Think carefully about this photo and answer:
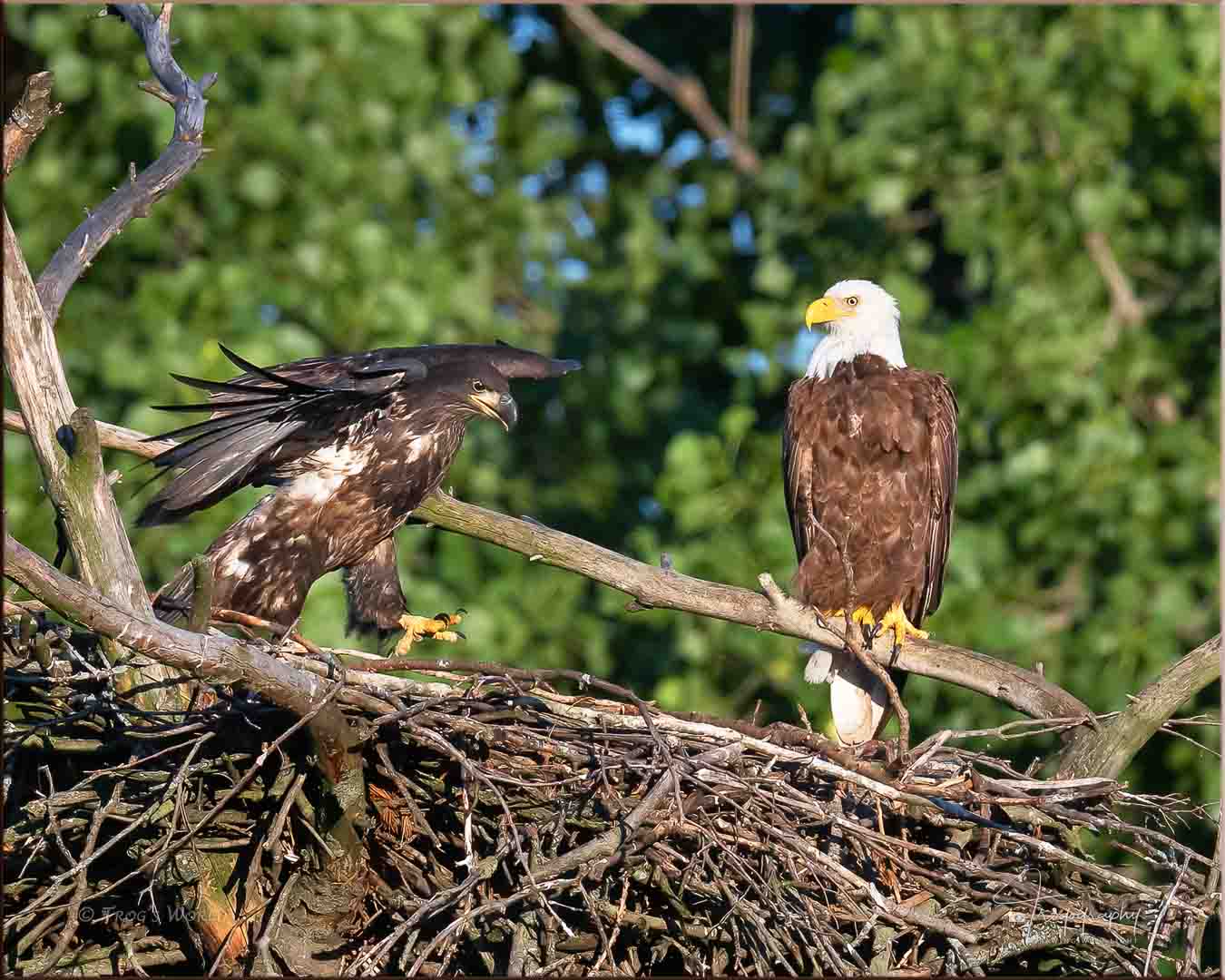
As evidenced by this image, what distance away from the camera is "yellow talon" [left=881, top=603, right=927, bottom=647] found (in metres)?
5.01

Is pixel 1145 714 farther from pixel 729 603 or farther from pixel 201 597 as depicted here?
pixel 201 597

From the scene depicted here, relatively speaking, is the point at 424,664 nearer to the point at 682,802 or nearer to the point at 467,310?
the point at 682,802

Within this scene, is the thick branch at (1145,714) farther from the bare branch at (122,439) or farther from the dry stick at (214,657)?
the bare branch at (122,439)

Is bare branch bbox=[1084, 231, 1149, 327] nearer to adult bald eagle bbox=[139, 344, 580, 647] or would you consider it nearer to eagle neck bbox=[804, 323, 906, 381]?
eagle neck bbox=[804, 323, 906, 381]

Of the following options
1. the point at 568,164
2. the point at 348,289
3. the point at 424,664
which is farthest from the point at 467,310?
the point at 424,664

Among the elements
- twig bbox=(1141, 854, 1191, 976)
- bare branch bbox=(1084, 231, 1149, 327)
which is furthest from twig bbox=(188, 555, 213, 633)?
bare branch bbox=(1084, 231, 1149, 327)

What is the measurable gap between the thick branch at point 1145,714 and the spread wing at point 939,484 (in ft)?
4.29

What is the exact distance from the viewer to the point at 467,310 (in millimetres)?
8086

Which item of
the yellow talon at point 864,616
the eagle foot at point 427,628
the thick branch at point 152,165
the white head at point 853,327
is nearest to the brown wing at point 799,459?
the white head at point 853,327

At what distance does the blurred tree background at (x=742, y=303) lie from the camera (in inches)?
279

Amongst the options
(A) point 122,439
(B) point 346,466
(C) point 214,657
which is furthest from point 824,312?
(C) point 214,657

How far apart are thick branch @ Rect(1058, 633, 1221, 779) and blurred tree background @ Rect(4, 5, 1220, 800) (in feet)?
8.95

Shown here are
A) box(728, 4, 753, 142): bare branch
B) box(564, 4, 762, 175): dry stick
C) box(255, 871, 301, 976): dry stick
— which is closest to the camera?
box(255, 871, 301, 976): dry stick

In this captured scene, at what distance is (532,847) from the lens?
336cm
